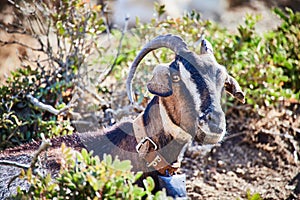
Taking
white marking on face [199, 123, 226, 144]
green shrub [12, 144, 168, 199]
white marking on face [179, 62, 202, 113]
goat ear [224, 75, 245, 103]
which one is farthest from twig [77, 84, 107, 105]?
green shrub [12, 144, 168, 199]

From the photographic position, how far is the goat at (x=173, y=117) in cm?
404

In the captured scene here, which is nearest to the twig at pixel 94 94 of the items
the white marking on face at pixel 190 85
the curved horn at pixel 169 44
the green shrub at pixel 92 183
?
the curved horn at pixel 169 44

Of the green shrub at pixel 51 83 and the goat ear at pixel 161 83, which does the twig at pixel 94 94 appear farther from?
the goat ear at pixel 161 83

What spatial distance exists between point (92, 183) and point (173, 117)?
4.56 ft

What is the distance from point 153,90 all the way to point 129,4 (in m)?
5.25

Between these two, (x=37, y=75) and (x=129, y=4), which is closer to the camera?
(x=37, y=75)

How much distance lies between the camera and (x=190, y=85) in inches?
161

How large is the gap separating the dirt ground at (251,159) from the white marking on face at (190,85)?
1691mm

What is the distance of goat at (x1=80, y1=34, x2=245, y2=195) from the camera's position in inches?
159

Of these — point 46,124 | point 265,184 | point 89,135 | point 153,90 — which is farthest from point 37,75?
point 265,184

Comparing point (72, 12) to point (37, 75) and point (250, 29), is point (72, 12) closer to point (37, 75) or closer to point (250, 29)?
point (37, 75)

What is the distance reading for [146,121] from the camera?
4340mm

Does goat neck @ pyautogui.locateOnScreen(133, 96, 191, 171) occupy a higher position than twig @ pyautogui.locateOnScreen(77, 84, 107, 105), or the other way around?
twig @ pyautogui.locateOnScreen(77, 84, 107, 105)

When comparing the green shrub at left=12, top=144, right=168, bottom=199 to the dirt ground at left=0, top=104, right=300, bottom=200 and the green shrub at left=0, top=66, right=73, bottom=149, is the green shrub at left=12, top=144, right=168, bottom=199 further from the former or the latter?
the dirt ground at left=0, top=104, right=300, bottom=200
